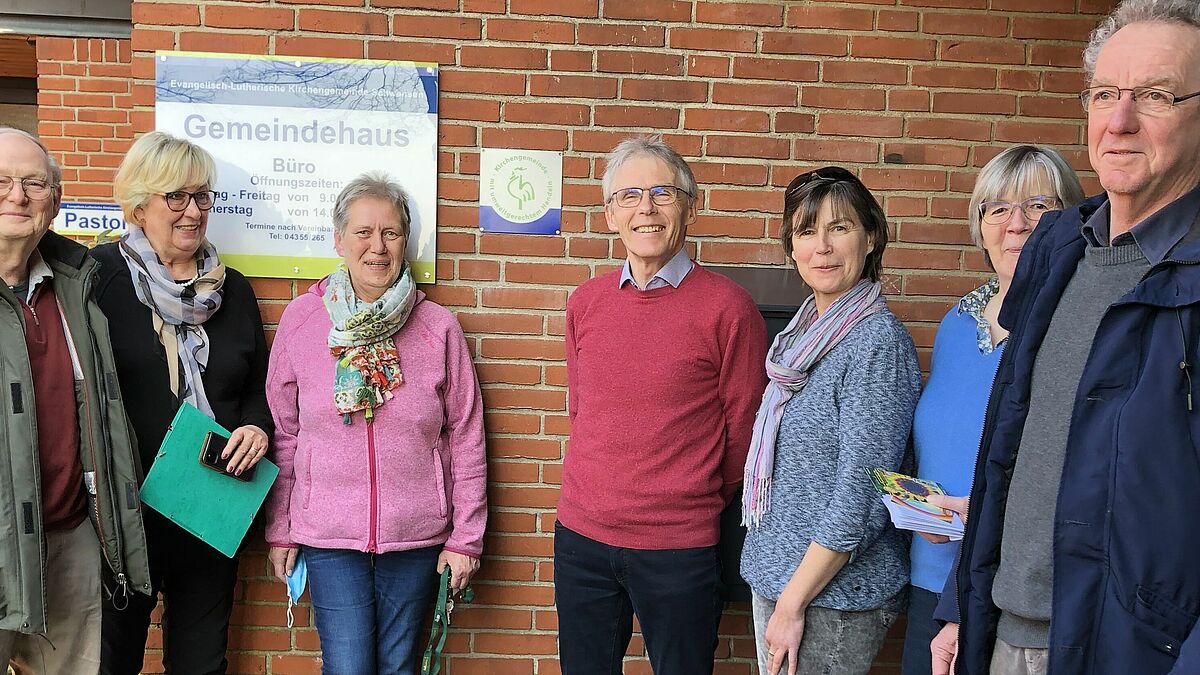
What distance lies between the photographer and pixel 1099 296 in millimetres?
1585

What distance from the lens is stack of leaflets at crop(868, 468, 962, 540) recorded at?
2.03 meters

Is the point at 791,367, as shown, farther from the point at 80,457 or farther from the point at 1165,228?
the point at 80,457

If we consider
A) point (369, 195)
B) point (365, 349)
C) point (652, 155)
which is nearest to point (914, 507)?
point (652, 155)

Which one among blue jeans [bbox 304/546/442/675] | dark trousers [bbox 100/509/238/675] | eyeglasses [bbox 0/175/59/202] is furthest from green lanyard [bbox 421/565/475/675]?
eyeglasses [bbox 0/175/59/202]

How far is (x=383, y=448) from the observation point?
9.15 feet

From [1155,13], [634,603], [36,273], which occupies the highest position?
[1155,13]

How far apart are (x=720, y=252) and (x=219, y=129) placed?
192 centimetres

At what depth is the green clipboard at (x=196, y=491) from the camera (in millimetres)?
2619

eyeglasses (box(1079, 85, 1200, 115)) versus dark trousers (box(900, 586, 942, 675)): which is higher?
Result: eyeglasses (box(1079, 85, 1200, 115))

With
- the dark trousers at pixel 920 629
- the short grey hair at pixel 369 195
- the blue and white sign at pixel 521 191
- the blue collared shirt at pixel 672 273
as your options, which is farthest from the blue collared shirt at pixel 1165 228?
the short grey hair at pixel 369 195

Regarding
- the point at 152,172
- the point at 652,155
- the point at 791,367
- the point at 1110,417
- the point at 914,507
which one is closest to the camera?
the point at 1110,417

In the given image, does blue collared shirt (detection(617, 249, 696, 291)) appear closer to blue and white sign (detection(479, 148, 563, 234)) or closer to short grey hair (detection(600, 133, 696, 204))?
short grey hair (detection(600, 133, 696, 204))

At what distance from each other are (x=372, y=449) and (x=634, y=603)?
3.25ft

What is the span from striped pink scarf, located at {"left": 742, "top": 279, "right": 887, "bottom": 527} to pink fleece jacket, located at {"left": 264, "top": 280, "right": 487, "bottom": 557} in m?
1.04
